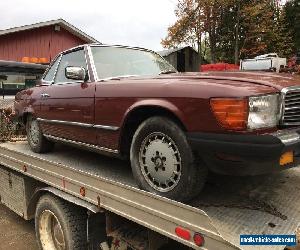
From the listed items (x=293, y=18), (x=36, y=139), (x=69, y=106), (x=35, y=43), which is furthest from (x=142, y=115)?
(x=293, y=18)

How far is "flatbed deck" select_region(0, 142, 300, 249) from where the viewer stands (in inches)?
88.4

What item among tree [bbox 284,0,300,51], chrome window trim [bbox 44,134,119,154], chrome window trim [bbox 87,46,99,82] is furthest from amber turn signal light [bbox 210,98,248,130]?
tree [bbox 284,0,300,51]

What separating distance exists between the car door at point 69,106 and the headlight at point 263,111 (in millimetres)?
1629

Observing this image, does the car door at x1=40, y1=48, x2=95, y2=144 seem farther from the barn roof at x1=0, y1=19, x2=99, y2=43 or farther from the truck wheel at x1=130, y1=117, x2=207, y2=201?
the barn roof at x1=0, y1=19, x2=99, y2=43

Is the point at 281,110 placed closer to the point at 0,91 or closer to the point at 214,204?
the point at 214,204

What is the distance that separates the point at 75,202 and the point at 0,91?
5.50 metres

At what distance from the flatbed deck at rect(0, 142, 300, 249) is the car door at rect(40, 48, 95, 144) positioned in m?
0.38

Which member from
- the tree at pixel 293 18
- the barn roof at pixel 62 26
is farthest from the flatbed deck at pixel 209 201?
the tree at pixel 293 18

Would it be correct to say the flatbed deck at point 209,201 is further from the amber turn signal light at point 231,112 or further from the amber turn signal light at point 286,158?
the amber turn signal light at point 231,112

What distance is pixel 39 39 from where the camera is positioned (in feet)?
68.5

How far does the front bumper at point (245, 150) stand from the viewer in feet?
7.56

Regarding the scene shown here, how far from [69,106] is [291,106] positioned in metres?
2.24

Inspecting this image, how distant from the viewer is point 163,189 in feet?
8.93

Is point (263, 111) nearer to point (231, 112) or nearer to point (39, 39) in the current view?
point (231, 112)
